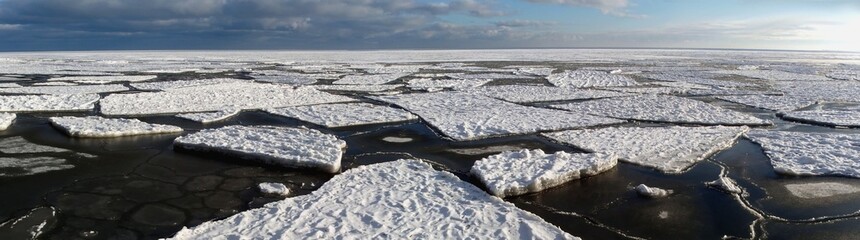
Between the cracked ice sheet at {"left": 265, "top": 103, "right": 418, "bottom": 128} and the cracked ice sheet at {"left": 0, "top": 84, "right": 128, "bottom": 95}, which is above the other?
the cracked ice sheet at {"left": 0, "top": 84, "right": 128, "bottom": 95}

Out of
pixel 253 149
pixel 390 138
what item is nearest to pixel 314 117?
pixel 390 138

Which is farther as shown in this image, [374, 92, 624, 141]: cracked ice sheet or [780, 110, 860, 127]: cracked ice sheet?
[780, 110, 860, 127]: cracked ice sheet

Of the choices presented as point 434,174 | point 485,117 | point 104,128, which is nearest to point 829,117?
→ point 485,117

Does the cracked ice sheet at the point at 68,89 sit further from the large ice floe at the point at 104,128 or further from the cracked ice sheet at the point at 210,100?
the large ice floe at the point at 104,128

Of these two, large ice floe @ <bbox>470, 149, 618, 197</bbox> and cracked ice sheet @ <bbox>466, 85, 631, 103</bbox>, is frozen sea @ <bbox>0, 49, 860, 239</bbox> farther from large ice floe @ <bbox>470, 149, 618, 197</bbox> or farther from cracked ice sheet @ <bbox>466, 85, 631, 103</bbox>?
cracked ice sheet @ <bbox>466, 85, 631, 103</bbox>

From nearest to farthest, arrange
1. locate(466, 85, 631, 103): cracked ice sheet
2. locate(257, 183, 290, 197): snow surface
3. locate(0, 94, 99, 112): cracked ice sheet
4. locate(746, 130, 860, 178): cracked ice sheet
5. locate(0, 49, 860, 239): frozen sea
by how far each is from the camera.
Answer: locate(0, 49, 860, 239): frozen sea < locate(257, 183, 290, 197): snow surface < locate(746, 130, 860, 178): cracked ice sheet < locate(0, 94, 99, 112): cracked ice sheet < locate(466, 85, 631, 103): cracked ice sheet

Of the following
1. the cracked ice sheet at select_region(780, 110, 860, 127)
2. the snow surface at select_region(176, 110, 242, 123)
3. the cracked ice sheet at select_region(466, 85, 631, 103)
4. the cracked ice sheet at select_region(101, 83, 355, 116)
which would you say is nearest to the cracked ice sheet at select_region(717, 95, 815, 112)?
the cracked ice sheet at select_region(780, 110, 860, 127)

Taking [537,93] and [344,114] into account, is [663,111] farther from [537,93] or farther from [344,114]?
[344,114]
